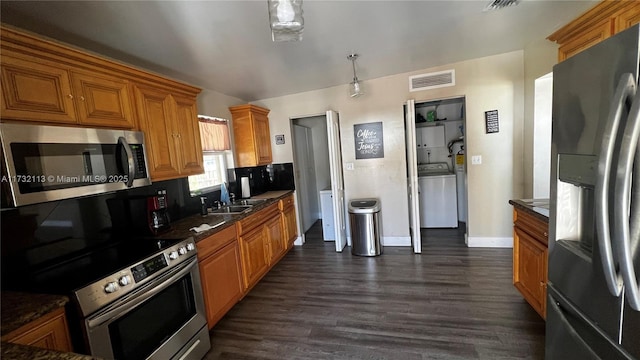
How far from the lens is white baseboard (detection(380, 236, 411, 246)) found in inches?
144

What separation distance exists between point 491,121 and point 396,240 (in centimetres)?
199

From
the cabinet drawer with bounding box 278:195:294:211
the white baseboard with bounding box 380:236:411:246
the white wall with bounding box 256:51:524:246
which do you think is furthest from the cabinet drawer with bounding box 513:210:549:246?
the cabinet drawer with bounding box 278:195:294:211

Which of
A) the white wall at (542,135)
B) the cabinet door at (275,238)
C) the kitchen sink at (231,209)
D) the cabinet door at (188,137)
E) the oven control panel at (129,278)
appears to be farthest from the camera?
the cabinet door at (275,238)

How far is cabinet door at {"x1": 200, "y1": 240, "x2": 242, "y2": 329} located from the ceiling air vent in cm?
294

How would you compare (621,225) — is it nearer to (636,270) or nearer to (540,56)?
(636,270)

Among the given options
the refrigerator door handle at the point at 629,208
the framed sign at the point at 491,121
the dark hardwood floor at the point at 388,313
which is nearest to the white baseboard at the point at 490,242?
the dark hardwood floor at the point at 388,313

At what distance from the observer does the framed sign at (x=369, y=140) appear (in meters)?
3.62

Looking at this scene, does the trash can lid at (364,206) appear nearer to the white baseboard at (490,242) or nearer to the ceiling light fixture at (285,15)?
the white baseboard at (490,242)

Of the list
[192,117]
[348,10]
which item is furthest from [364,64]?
[192,117]

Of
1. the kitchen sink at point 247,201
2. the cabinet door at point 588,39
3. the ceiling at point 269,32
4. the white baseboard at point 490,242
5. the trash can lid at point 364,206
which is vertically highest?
the ceiling at point 269,32

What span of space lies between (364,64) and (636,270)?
2.69 meters

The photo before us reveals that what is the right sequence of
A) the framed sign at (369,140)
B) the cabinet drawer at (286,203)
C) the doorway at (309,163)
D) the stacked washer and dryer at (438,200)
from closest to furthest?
the cabinet drawer at (286,203) → the framed sign at (369,140) → the stacked washer and dryer at (438,200) → the doorway at (309,163)

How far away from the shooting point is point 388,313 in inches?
85.8

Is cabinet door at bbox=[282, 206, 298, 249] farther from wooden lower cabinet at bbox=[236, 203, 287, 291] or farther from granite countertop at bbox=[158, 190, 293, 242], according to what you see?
granite countertop at bbox=[158, 190, 293, 242]
